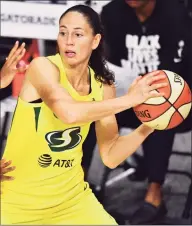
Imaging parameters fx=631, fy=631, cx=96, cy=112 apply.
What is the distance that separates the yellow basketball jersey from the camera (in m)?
2.04

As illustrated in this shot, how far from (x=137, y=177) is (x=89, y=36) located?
1.44 metres

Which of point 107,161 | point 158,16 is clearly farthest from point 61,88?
point 158,16

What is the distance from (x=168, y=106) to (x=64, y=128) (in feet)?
1.15

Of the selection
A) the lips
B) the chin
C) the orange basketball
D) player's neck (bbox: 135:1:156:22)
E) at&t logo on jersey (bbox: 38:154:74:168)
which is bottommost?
at&t logo on jersey (bbox: 38:154:74:168)

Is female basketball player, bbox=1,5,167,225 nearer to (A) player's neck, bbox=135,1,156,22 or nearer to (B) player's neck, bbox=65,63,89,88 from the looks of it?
(B) player's neck, bbox=65,63,89,88

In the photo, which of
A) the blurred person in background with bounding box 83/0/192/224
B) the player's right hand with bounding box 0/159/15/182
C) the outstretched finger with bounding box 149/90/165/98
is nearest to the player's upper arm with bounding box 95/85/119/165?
the outstretched finger with bounding box 149/90/165/98

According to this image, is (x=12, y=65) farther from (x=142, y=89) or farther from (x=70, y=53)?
(x=142, y=89)

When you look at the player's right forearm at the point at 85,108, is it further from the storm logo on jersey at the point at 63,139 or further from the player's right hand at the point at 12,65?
the player's right hand at the point at 12,65

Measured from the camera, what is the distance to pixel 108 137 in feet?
7.20

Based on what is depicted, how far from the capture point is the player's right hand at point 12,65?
2.25 metres

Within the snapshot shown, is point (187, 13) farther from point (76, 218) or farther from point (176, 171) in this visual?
point (76, 218)

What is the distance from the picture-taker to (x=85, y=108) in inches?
76.4

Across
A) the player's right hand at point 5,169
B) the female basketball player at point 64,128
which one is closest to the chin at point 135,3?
the female basketball player at point 64,128

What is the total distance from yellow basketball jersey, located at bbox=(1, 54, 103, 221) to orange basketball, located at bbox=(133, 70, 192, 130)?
17cm
